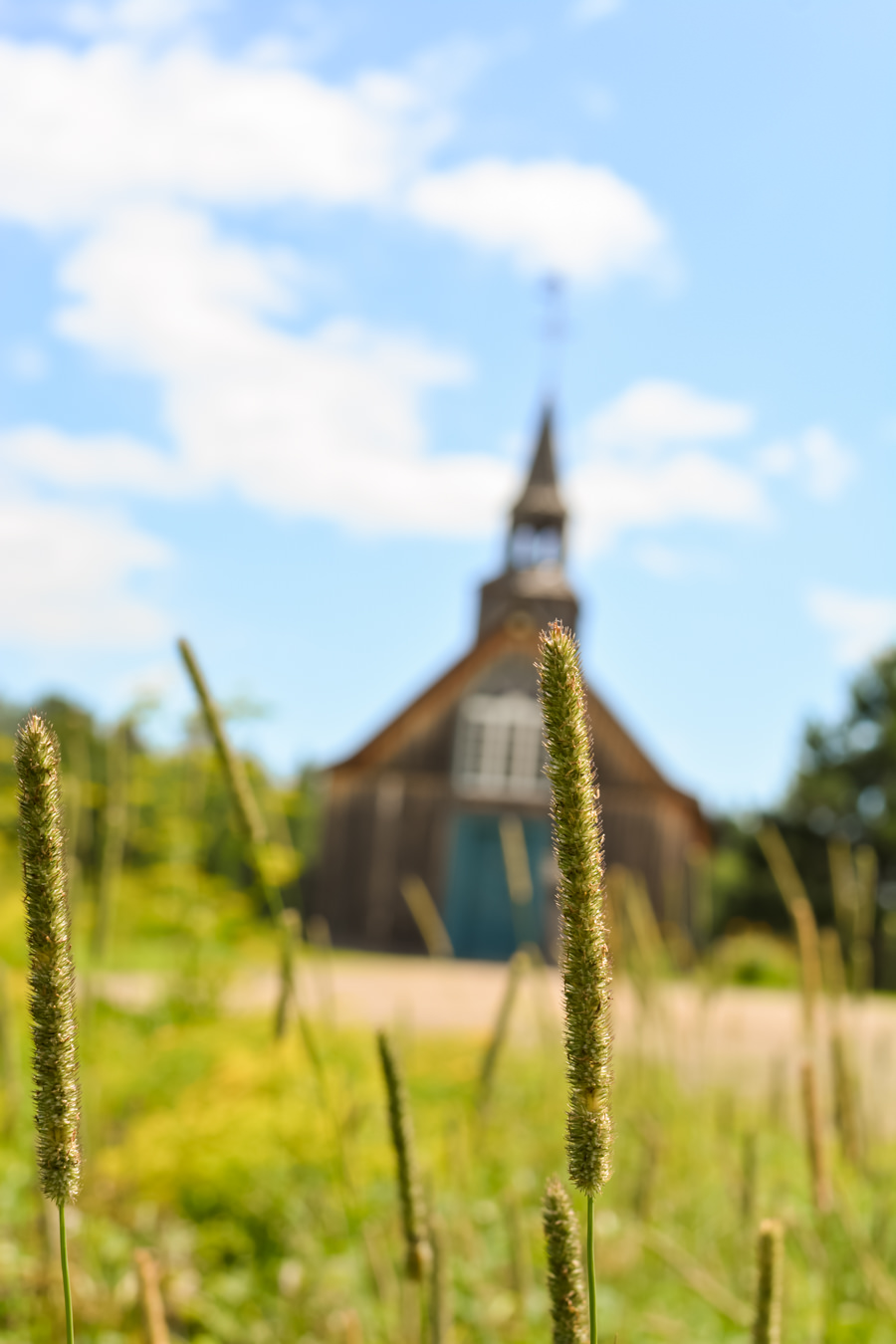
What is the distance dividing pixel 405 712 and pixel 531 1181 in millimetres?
20439

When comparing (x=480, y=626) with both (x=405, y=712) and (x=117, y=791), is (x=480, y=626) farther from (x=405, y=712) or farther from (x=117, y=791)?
(x=117, y=791)

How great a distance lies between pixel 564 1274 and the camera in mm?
903

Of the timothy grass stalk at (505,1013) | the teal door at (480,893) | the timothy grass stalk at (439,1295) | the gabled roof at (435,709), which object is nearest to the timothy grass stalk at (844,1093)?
the timothy grass stalk at (505,1013)

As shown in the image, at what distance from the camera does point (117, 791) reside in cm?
292

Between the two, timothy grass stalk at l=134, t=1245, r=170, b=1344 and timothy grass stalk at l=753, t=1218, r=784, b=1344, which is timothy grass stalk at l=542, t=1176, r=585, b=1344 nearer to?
timothy grass stalk at l=753, t=1218, r=784, b=1344

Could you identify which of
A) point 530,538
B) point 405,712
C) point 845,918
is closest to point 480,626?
point 530,538

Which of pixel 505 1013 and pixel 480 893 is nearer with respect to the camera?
pixel 505 1013

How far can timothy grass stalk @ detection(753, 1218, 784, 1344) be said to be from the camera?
1.10 meters

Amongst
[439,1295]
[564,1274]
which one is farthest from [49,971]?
[439,1295]

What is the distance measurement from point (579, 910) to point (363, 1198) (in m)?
2.55

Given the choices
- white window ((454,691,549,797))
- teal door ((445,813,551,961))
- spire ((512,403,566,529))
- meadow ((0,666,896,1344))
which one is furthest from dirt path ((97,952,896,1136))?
spire ((512,403,566,529))

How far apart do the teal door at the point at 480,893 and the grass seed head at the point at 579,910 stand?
24204 mm

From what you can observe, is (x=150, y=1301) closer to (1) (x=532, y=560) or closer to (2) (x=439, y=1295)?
(2) (x=439, y=1295)

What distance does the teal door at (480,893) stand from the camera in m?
24.9
